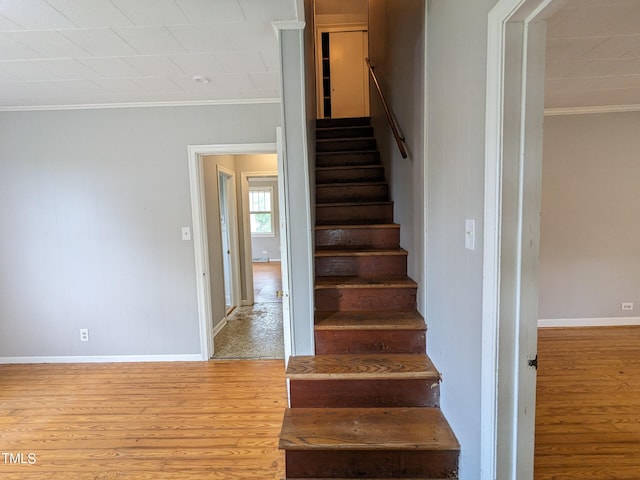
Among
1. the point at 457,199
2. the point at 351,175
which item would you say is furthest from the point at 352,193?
the point at 457,199

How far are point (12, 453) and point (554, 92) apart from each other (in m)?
4.90

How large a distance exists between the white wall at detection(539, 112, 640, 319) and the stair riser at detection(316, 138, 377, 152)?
1.87 m

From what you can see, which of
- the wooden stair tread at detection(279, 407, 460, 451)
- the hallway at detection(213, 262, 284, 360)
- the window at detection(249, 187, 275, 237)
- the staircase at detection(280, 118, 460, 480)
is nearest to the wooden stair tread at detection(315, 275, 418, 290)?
the staircase at detection(280, 118, 460, 480)

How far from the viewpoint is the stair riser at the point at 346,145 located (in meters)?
3.43

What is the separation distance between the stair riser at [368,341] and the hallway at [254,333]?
1.37m

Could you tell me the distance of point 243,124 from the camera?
116 inches

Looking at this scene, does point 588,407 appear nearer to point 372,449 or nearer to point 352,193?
point 372,449

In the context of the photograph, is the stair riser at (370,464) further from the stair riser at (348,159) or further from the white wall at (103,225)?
the stair riser at (348,159)

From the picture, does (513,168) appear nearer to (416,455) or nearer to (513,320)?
(513,320)

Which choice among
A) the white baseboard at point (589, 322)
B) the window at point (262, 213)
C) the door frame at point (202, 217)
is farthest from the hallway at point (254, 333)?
the window at point (262, 213)

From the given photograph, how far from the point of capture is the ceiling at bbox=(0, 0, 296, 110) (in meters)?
1.63

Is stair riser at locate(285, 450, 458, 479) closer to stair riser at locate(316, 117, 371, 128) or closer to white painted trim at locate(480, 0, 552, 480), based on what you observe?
white painted trim at locate(480, 0, 552, 480)

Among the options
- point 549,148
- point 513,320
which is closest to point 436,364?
point 513,320

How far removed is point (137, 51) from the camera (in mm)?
2020
